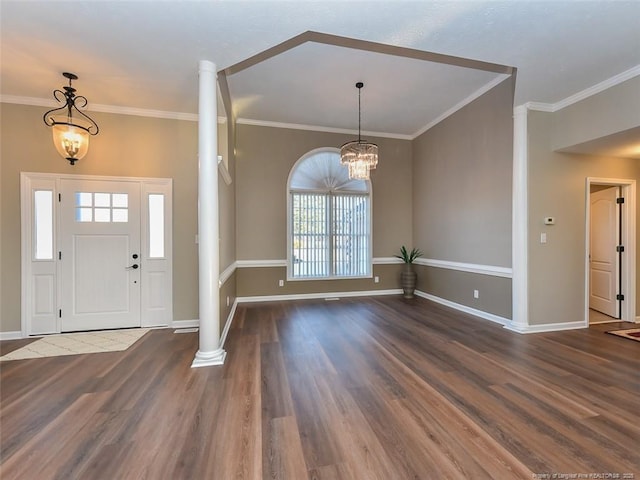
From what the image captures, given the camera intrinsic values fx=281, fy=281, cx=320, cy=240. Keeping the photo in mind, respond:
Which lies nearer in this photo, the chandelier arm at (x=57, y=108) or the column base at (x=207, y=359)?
the column base at (x=207, y=359)

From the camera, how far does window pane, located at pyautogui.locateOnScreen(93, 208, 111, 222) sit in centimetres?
385

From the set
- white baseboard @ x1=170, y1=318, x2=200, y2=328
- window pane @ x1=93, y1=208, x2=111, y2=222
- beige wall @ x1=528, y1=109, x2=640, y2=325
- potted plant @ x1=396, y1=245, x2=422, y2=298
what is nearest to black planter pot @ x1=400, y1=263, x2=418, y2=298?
potted plant @ x1=396, y1=245, x2=422, y2=298

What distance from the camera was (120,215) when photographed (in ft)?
12.9

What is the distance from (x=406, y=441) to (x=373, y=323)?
2.40m

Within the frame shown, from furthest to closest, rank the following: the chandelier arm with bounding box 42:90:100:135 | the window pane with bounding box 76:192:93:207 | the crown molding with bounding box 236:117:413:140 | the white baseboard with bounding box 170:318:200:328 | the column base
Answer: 1. the crown molding with bounding box 236:117:413:140
2. the white baseboard with bounding box 170:318:200:328
3. the window pane with bounding box 76:192:93:207
4. the chandelier arm with bounding box 42:90:100:135
5. the column base

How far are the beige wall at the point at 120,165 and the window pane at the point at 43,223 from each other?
0.62 ft

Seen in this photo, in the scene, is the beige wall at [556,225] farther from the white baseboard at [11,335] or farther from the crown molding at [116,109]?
the white baseboard at [11,335]

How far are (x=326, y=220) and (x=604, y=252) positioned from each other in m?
4.71

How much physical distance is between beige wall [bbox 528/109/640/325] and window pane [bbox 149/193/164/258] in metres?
5.09

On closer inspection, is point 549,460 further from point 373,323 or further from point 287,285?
point 287,285

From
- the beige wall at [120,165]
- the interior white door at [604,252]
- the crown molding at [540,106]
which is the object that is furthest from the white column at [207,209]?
the interior white door at [604,252]

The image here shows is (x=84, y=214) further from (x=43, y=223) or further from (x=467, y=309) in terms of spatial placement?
(x=467, y=309)

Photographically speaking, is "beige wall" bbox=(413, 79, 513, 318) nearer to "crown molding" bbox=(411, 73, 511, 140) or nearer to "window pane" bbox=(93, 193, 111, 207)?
"crown molding" bbox=(411, 73, 511, 140)

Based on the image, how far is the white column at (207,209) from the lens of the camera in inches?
112
